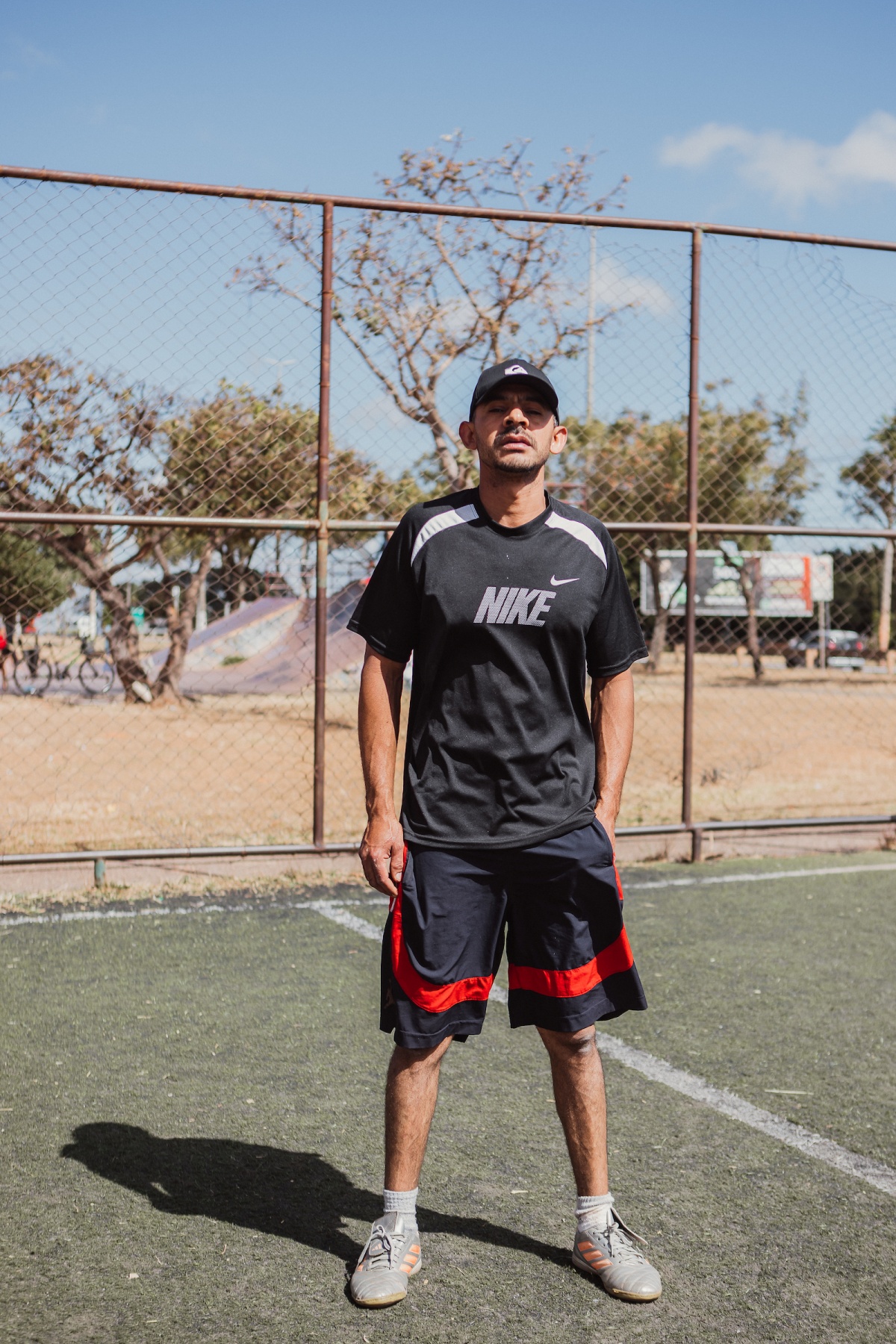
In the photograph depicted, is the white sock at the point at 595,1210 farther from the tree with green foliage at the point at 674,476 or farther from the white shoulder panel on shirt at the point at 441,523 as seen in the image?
the tree with green foliage at the point at 674,476

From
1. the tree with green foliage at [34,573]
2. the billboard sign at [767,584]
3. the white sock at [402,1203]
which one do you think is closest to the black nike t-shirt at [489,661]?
the white sock at [402,1203]

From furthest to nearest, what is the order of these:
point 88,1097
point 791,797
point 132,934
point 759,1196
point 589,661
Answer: point 791,797 → point 132,934 → point 88,1097 → point 759,1196 → point 589,661

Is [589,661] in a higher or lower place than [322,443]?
lower

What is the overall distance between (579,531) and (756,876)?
4.61m

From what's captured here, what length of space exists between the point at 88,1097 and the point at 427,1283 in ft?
4.70

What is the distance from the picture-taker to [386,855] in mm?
2705

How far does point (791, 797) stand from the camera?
11.0m

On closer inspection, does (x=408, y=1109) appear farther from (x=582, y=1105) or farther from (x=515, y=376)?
(x=515, y=376)

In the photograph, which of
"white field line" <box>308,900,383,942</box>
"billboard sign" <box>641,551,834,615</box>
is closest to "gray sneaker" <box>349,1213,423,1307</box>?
"white field line" <box>308,900,383,942</box>

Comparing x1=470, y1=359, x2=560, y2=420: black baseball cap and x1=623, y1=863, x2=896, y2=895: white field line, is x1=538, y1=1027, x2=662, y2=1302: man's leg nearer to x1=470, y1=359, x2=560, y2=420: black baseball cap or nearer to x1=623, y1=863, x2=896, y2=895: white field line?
x1=470, y1=359, x2=560, y2=420: black baseball cap

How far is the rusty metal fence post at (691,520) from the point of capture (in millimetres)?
6867

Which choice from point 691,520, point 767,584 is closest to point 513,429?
point 691,520

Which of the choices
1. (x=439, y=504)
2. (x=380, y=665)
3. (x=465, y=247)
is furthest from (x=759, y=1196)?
(x=465, y=247)

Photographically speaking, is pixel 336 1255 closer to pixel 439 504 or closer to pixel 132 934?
pixel 439 504
